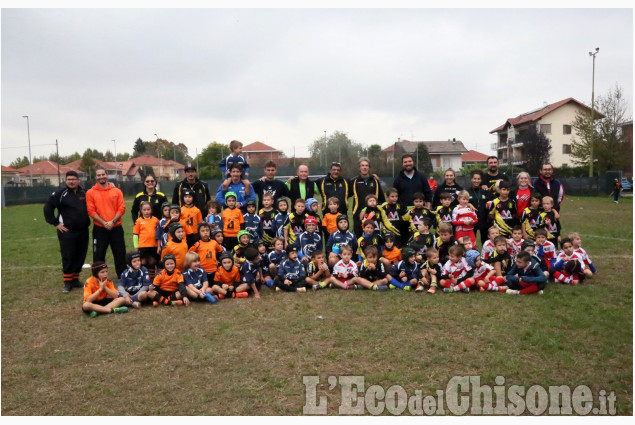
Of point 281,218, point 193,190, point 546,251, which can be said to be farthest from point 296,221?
point 546,251

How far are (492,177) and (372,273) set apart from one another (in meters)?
2.87

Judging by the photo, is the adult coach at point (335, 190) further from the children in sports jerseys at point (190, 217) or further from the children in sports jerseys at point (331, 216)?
the children in sports jerseys at point (190, 217)

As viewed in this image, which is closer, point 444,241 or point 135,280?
point 135,280

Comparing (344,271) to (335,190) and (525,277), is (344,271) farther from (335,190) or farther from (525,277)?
(525,277)

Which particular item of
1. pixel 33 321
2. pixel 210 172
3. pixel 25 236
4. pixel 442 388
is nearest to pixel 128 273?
pixel 33 321

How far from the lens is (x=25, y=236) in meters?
15.2

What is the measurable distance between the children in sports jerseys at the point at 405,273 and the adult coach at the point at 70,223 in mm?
4804

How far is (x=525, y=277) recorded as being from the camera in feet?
22.1

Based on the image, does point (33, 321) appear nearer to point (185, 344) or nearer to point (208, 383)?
point (185, 344)

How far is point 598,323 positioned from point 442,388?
2.53 m

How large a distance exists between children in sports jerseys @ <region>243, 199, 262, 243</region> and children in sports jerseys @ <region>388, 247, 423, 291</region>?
228cm

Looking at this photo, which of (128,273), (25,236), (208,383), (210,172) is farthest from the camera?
(210,172)

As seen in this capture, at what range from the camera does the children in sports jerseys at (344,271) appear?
287 inches

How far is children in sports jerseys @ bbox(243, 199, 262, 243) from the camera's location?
26.3 ft
